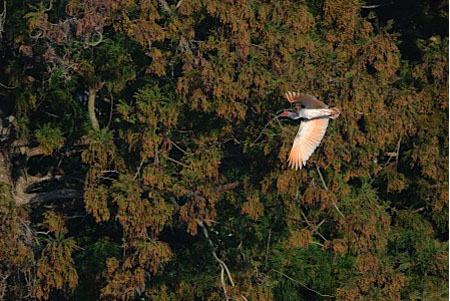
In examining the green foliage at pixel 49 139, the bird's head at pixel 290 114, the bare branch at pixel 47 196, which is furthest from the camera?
the bare branch at pixel 47 196

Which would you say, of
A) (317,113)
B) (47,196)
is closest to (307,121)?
(317,113)

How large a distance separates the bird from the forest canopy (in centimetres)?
13

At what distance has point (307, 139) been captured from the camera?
37.4 feet

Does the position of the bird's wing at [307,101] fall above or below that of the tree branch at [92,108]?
above

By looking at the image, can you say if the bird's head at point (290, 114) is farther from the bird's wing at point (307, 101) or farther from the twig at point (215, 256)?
the twig at point (215, 256)

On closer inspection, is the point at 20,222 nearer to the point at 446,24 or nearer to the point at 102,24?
the point at 102,24

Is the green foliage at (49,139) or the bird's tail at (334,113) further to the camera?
the green foliage at (49,139)

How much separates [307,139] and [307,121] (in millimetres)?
165

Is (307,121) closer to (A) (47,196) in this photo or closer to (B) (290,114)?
(B) (290,114)

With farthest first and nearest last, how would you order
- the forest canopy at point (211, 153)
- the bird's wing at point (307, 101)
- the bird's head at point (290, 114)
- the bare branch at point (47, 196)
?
the bare branch at point (47, 196)
the forest canopy at point (211, 153)
the bird's wing at point (307, 101)
the bird's head at point (290, 114)

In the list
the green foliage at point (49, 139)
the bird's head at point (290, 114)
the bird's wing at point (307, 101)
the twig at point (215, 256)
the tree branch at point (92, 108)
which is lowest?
the twig at point (215, 256)

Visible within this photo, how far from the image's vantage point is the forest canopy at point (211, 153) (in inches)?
471

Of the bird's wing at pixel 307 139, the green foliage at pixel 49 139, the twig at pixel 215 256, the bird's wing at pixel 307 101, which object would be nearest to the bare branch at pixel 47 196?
the green foliage at pixel 49 139

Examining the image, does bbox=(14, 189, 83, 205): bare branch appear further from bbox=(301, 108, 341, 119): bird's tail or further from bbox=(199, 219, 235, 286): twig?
bbox=(301, 108, 341, 119): bird's tail
